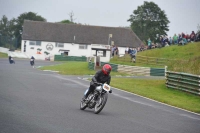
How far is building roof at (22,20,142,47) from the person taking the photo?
342ft

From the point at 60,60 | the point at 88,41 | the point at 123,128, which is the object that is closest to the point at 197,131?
the point at 123,128

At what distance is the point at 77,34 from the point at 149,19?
952 inches

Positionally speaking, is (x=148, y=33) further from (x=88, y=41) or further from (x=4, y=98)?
(x=4, y=98)

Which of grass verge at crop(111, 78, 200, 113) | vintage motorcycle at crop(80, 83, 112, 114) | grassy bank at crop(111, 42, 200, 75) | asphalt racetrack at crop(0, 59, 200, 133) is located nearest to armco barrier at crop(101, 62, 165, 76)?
grassy bank at crop(111, 42, 200, 75)

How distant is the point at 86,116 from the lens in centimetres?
1412

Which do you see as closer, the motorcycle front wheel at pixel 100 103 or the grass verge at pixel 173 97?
the motorcycle front wheel at pixel 100 103

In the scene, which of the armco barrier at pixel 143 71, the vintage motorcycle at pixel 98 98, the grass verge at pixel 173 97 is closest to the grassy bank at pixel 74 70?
the armco barrier at pixel 143 71

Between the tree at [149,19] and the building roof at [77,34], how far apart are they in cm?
1349

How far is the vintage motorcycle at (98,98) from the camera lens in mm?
14914

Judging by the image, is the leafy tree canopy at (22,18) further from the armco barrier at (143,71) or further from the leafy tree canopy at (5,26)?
the armco barrier at (143,71)

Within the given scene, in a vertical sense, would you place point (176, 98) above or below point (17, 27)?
below

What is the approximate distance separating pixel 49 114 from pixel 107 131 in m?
2.80

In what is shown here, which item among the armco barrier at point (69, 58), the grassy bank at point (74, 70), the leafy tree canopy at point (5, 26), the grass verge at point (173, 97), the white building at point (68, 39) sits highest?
the leafy tree canopy at point (5, 26)

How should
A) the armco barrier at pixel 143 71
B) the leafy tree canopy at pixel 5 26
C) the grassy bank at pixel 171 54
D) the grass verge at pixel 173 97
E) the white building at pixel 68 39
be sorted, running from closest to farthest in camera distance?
the grass verge at pixel 173 97 < the armco barrier at pixel 143 71 < the grassy bank at pixel 171 54 < the white building at pixel 68 39 < the leafy tree canopy at pixel 5 26
